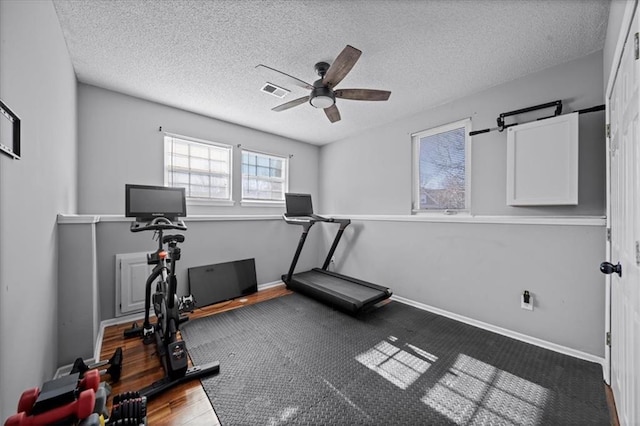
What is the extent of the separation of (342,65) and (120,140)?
9.11 feet

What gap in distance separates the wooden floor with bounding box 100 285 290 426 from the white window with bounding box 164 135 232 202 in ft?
6.12

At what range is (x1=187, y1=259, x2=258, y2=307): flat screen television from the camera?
3232mm

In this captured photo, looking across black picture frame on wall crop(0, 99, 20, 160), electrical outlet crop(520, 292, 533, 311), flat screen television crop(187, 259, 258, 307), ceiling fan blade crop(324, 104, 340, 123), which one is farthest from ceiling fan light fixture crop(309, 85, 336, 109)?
electrical outlet crop(520, 292, 533, 311)

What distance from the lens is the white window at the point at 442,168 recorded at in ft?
9.95

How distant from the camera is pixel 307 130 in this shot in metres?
4.14

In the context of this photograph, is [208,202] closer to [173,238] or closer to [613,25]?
[173,238]

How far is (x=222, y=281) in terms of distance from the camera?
3.46 metres

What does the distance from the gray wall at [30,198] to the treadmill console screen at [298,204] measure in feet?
8.13

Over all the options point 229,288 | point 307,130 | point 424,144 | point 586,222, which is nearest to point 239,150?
point 307,130

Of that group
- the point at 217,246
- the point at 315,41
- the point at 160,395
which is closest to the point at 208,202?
the point at 217,246

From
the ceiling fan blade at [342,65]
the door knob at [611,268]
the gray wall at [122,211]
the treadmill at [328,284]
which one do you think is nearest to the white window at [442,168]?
the treadmill at [328,284]

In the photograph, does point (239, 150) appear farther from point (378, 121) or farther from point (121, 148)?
point (378, 121)

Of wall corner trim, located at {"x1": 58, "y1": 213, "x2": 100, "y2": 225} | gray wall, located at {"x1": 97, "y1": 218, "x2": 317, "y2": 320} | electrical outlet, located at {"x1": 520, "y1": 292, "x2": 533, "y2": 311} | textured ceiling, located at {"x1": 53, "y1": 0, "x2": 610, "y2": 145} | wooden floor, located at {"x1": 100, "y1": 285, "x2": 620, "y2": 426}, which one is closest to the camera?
wooden floor, located at {"x1": 100, "y1": 285, "x2": 620, "y2": 426}

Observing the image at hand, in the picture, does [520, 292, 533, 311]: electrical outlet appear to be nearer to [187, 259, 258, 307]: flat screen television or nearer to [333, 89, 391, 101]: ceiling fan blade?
[333, 89, 391, 101]: ceiling fan blade
